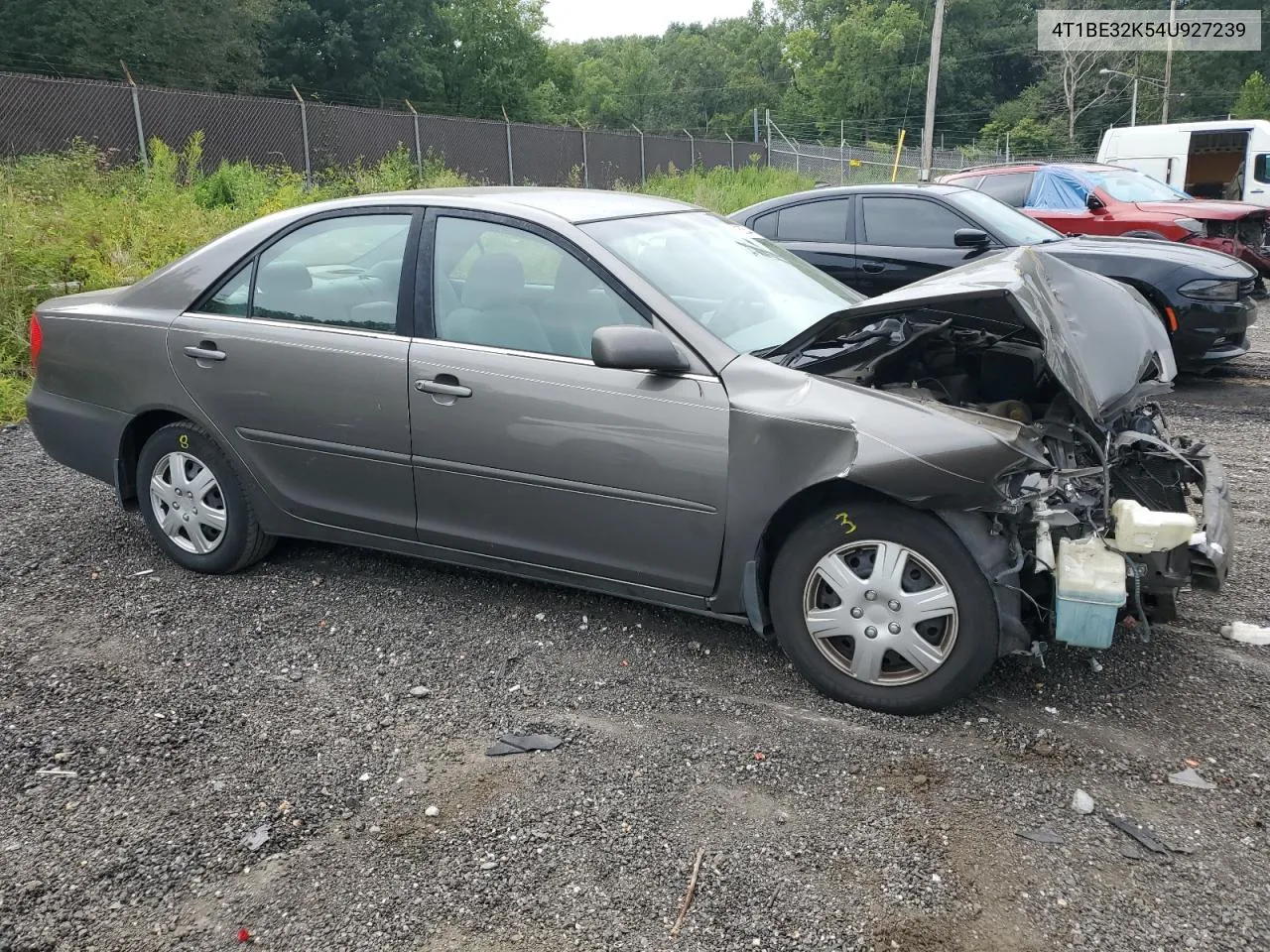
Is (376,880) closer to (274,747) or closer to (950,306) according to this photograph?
(274,747)

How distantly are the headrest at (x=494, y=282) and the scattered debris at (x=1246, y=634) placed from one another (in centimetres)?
287

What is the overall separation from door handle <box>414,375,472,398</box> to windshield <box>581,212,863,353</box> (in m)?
0.73

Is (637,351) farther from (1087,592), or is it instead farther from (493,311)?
(1087,592)

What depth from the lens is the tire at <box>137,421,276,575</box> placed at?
429cm

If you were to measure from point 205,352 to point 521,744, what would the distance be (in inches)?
87.0

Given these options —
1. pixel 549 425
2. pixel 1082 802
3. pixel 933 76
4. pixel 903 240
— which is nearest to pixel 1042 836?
pixel 1082 802

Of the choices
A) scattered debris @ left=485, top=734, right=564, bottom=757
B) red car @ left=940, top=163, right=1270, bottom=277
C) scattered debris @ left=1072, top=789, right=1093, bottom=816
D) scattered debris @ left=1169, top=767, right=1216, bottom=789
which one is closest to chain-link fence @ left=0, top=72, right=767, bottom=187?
red car @ left=940, top=163, right=1270, bottom=277

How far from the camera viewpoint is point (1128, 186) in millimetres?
11922

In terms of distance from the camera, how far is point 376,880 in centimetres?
253

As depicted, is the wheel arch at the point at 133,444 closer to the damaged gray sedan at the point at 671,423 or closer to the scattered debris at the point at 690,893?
the damaged gray sedan at the point at 671,423

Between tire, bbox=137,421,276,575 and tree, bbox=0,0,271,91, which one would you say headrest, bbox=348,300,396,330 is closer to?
tire, bbox=137,421,276,575

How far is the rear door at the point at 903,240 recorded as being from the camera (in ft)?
27.0

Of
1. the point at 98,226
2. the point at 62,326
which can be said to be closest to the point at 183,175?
the point at 98,226

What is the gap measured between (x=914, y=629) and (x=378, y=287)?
236 centimetres
